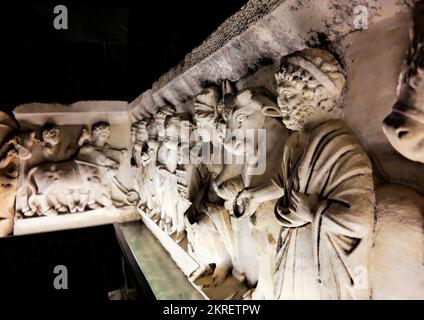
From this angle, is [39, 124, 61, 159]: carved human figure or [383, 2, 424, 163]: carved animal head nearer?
[383, 2, 424, 163]: carved animal head

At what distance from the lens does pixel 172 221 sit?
11.0ft

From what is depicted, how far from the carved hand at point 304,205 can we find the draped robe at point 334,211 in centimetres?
2

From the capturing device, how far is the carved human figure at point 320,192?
3.61ft

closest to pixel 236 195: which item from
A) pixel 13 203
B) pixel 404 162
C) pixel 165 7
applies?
pixel 404 162

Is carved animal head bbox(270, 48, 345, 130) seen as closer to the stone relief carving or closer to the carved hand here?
the carved hand

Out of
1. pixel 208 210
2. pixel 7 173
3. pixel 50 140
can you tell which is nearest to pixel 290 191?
pixel 208 210

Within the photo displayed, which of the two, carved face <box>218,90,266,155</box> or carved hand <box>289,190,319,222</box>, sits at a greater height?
carved face <box>218,90,266,155</box>

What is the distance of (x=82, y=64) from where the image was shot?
5668 millimetres

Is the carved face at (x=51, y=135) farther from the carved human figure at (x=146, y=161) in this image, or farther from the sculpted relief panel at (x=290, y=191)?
the sculpted relief panel at (x=290, y=191)

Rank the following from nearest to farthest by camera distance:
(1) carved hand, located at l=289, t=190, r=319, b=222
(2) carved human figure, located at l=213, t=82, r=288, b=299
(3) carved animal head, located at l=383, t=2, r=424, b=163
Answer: (3) carved animal head, located at l=383, t=2, r=424, b=163, (1) carved hand, located at l=289, t=190, r=319, b=222, (2) carved human figure, located at l=213, t=82, r=288, b=299

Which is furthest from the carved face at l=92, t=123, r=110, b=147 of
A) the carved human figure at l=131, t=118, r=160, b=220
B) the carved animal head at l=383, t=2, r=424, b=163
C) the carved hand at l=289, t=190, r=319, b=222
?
the carved animal head at l=383, t=2, r=424, b=163

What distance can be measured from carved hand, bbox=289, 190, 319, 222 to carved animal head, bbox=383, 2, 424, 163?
36 cm

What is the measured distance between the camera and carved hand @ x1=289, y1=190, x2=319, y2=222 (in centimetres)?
119

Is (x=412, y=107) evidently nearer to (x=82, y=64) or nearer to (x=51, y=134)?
(x=51, y=134)
